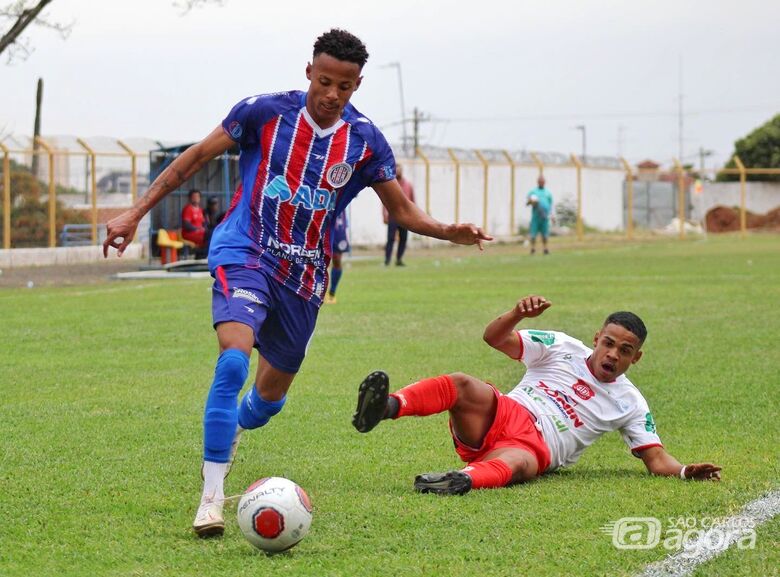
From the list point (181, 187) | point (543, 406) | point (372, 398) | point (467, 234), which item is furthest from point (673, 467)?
point (181, 187)

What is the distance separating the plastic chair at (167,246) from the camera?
26203mm

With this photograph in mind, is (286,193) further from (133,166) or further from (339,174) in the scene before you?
(133,166)

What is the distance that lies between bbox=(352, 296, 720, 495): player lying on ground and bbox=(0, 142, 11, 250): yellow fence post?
74.8 feet

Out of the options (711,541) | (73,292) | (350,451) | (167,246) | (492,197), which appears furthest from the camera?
(492,197)

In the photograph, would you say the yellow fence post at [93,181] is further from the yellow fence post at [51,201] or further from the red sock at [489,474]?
the red sock at [489,474]

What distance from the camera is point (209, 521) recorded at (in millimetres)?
4855

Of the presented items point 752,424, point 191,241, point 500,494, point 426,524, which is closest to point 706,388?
point 752,424

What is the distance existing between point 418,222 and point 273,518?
6.58ft

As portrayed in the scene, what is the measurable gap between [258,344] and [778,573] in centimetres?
267

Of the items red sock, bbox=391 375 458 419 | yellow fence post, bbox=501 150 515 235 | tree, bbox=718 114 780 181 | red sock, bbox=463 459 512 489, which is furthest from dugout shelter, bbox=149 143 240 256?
tree, bbox=718 114 780 181

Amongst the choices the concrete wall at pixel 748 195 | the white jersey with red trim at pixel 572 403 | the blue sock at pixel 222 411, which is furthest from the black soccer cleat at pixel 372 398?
the concrete wall at pixel 748 195

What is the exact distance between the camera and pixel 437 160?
41719 mm

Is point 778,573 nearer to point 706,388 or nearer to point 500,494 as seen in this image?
point 500,494

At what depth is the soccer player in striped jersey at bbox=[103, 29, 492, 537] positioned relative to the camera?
566 centimetres
